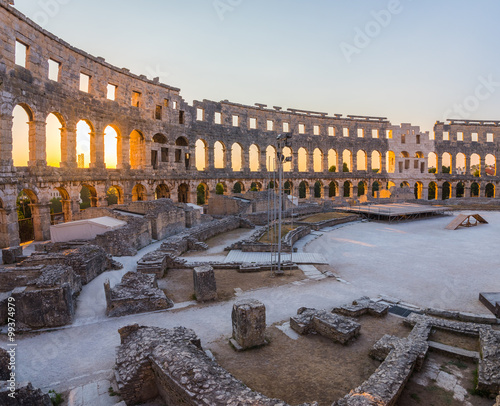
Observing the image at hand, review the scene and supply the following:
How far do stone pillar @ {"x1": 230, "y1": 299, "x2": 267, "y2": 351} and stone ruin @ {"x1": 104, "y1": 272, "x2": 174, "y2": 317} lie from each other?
2.87m

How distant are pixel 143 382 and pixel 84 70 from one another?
23456 mm

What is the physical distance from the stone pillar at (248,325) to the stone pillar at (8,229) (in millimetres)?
14242

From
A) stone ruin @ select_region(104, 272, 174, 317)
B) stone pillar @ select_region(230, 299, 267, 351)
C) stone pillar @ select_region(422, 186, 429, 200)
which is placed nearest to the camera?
stone pillar @ select_region(230, 299, 267, 351)

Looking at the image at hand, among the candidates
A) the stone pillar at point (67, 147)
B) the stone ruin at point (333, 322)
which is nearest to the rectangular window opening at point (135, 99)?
the stone pillar at point (67, 147)

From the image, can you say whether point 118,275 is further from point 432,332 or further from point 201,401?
point 432,332

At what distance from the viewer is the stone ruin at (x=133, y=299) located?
846 cm

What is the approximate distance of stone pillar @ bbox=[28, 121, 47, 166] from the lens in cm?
1845

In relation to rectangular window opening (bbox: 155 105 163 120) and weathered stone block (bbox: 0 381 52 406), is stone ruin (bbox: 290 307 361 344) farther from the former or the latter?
rectangular window opening (bbox: 155 105 163 120)

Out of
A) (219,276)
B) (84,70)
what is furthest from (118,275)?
(84,70)

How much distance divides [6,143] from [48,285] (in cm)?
1188

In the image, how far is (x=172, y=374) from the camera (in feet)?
15.5

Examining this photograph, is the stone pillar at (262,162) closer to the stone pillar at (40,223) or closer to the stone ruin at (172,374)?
the stone pillar at (40,223)

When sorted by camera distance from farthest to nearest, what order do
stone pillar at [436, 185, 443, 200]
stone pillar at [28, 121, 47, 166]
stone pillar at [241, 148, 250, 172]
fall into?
stone pillar at [436, 185, 443, 200]
stone pillar at [241, 148, 250, 172]
stone pillar at [28, 121, 47, 166]

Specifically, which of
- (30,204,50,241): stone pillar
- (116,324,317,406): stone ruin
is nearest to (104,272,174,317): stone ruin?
(116,324,317,406): stone ruin
